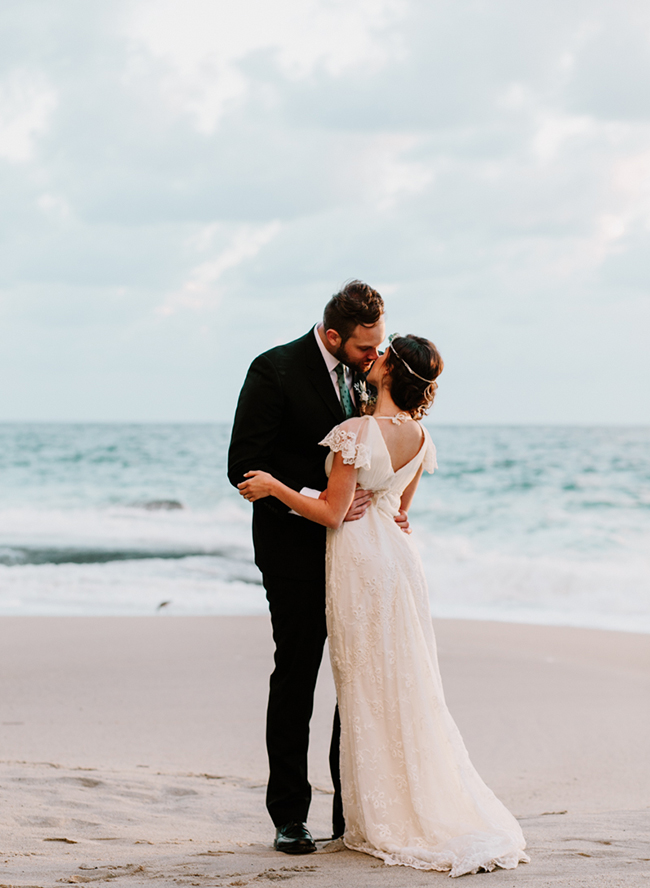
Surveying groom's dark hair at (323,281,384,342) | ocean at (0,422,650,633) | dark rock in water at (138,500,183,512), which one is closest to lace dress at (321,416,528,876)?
groom's dark hair at (323,281,384,342)

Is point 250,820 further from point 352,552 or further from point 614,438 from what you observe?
point 614,438

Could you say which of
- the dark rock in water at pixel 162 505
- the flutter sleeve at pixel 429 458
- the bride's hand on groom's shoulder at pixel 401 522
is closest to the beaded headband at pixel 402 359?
the flutter sleeve at pixel 429 458

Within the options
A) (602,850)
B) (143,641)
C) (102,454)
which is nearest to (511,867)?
(602,850)

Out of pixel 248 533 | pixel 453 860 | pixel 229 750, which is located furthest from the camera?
pixel 248 533

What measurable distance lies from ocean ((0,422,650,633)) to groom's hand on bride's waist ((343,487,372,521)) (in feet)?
19.3

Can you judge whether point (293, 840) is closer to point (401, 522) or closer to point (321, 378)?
point (401, 522)

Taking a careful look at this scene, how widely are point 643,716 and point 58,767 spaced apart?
139 inches

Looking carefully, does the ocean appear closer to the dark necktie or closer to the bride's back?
the dark necktie

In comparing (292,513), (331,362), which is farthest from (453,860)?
(331,362)

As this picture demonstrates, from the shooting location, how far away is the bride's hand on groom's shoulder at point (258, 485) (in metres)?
2.78

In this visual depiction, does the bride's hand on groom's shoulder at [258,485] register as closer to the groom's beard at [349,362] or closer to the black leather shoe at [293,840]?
the groom's beard at [349,362]

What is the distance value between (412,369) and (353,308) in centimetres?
29

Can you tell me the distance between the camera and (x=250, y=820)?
3.37 meters

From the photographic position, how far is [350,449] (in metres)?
2.74
